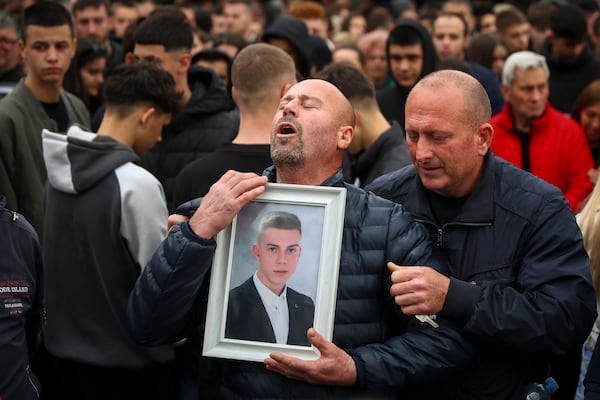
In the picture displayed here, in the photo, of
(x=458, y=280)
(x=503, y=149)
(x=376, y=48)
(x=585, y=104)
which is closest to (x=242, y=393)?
(x=458, y=280)

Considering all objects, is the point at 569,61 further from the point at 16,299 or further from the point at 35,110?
the point at 16,299

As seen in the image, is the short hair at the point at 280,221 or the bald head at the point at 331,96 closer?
the short hair at the point at 280,221

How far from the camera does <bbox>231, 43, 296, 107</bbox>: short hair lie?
4895 millimetres

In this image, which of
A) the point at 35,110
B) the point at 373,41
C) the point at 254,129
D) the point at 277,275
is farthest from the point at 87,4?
the point at 277,275

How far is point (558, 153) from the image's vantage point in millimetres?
6629

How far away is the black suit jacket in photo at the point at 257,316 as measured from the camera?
3.12 metres

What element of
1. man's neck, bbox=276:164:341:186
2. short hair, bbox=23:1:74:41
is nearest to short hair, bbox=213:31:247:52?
short hair, bbox=23:1:74:41

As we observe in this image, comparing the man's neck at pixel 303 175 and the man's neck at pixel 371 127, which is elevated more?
the man's neck at pixel 371 127

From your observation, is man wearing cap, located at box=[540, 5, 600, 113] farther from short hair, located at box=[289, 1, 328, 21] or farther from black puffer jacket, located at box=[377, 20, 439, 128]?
short hair, located at box=[289, 1, 328, 21]

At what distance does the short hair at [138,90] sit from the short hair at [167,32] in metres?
1.47

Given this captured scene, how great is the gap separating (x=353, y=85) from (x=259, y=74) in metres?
0.85

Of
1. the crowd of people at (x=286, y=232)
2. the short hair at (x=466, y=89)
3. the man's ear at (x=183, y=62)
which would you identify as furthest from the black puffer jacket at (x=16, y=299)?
the man's ear at (x=183, y=62)

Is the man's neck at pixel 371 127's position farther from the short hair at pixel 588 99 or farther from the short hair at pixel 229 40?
the short hair at pixel 229 40

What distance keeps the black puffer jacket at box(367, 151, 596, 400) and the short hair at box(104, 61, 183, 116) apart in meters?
1.93
